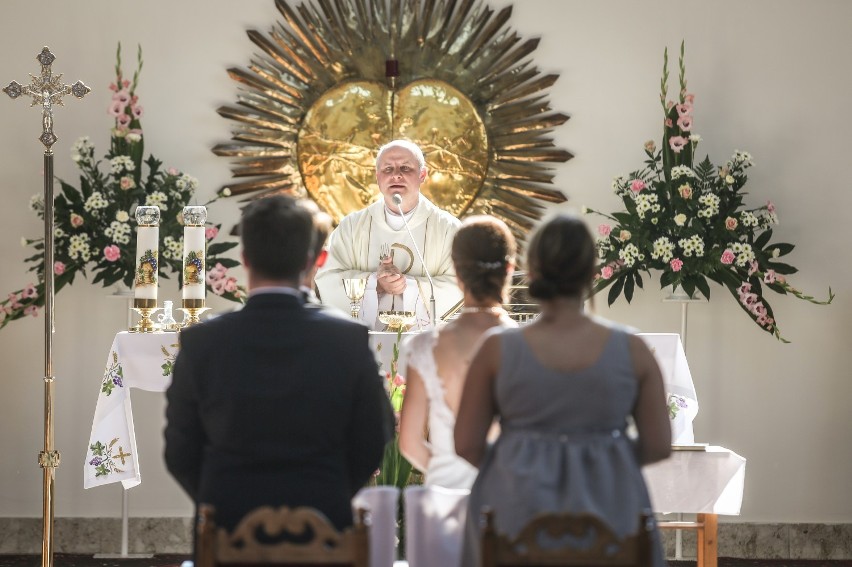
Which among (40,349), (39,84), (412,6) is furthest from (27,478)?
(412,6)

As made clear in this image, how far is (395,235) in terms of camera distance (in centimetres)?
602

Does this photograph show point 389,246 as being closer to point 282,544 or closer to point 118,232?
point 118,232

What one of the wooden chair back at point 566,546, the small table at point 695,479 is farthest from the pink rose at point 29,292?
the wooden chair back at point 566,546

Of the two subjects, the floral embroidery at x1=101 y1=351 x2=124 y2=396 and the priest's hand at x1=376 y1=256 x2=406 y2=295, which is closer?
the floral embroidery at x1=101 y1=351 x2=124 y2=396

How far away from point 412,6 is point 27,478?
335 centimetres

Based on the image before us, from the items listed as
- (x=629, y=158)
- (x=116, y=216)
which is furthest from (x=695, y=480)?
(x=116, y=216)

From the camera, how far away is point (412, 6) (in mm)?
6543

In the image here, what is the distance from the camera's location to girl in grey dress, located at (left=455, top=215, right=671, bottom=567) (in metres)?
2.43

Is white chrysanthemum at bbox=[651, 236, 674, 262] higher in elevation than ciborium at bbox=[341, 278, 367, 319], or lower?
higher

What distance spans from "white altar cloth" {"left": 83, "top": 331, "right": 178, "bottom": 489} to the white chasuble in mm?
1051

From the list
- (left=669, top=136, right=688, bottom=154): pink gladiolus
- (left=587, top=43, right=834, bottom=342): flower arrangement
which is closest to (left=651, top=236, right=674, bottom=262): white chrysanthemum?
(left=587, top=43, right=834, bottom=342): flower arrangement

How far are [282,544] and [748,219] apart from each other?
428 cm

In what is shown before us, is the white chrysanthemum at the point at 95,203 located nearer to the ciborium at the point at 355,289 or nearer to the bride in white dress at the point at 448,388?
the ciborium at the point at 355,289

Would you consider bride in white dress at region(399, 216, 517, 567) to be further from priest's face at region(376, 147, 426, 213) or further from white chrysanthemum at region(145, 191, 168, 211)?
white chrysanthemum at region(145, 191, 168, 211)
